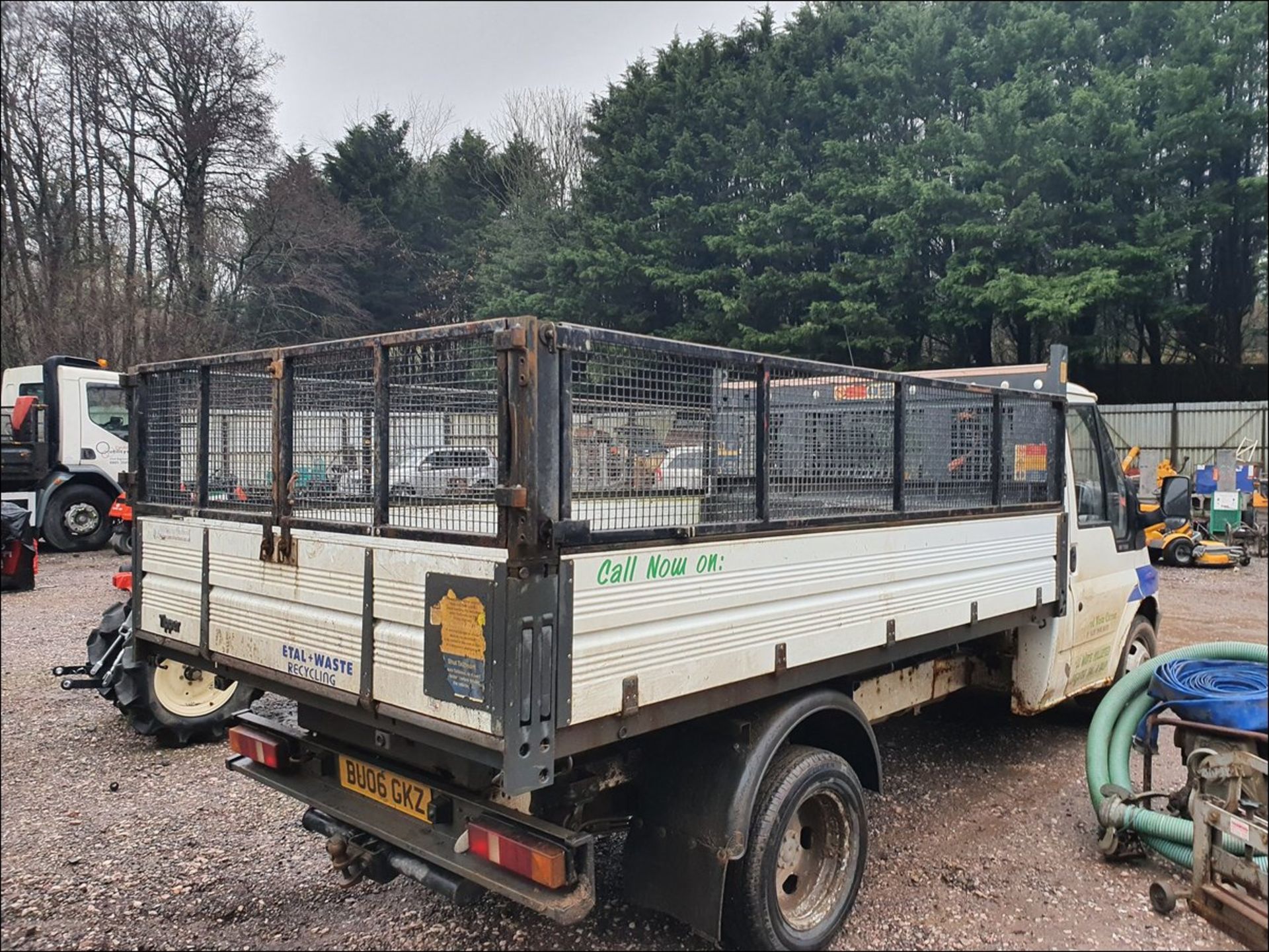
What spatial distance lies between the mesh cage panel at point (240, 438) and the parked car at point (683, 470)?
1403mm


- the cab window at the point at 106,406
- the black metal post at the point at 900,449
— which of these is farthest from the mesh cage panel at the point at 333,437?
the cab window at the point at 106,406

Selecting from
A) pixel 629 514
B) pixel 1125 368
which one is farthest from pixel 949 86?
pixel 629 514

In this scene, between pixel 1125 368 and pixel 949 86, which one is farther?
pixel 1125 368

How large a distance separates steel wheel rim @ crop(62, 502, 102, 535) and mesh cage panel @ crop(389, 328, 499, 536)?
42.3ft

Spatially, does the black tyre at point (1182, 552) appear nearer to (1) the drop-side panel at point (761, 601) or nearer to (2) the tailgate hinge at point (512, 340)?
(1) the drop-side panel at point (761, 601)

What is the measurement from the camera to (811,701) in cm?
306

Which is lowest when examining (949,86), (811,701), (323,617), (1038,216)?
(811,701)

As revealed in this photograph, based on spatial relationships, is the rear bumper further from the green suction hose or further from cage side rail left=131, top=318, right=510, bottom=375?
the green suction hose

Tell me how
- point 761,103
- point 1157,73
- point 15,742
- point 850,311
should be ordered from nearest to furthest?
point 15,742, point 1157,73, point 850,311, point 761,103

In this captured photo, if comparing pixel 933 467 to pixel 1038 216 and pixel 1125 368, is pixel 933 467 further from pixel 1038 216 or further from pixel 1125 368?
pixel 1125 368

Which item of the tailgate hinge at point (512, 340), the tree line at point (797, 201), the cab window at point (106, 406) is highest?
the tree line at point (797, 201)

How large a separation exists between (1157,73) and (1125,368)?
764 centimetres

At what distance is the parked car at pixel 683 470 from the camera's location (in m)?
2.79

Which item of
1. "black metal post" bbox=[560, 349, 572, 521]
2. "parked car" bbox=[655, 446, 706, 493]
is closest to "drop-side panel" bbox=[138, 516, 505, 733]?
"black metal post" bbox=[560, 349, 572, 521]
